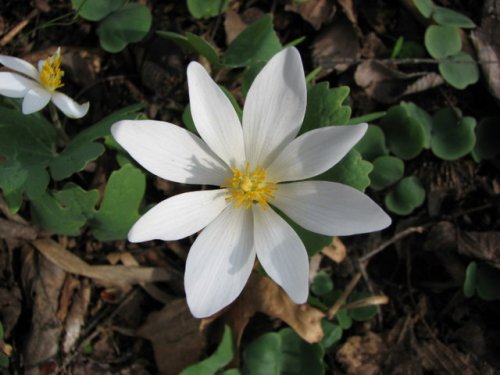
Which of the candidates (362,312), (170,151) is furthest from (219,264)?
(362,312)

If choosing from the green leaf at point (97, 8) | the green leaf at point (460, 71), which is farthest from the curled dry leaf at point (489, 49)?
the green leaf at point (97, 8)

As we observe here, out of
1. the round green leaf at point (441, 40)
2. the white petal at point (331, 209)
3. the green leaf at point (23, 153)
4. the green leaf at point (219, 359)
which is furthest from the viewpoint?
the round green leaf at point (441, 40)

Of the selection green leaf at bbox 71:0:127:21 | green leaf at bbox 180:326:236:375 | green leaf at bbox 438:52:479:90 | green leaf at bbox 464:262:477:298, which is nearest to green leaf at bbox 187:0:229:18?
green leaf at bbox 71:0:127:21

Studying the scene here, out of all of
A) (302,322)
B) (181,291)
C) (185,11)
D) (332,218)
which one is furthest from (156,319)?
(185,11)

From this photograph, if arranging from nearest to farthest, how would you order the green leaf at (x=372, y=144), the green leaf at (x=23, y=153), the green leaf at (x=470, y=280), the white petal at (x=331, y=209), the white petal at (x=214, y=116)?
the white petal at (x=331, y=209), the white petal at (x=214, y=116), the green leaf at (x=23, y=153), the green leaf at (x=470, y=280), the green leaf at (x=372, y=144)

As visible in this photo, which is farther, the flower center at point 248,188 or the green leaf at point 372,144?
the green leaf at point 372,144

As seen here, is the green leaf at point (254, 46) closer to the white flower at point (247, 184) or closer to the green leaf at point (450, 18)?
the white flower at point (247, 184)
